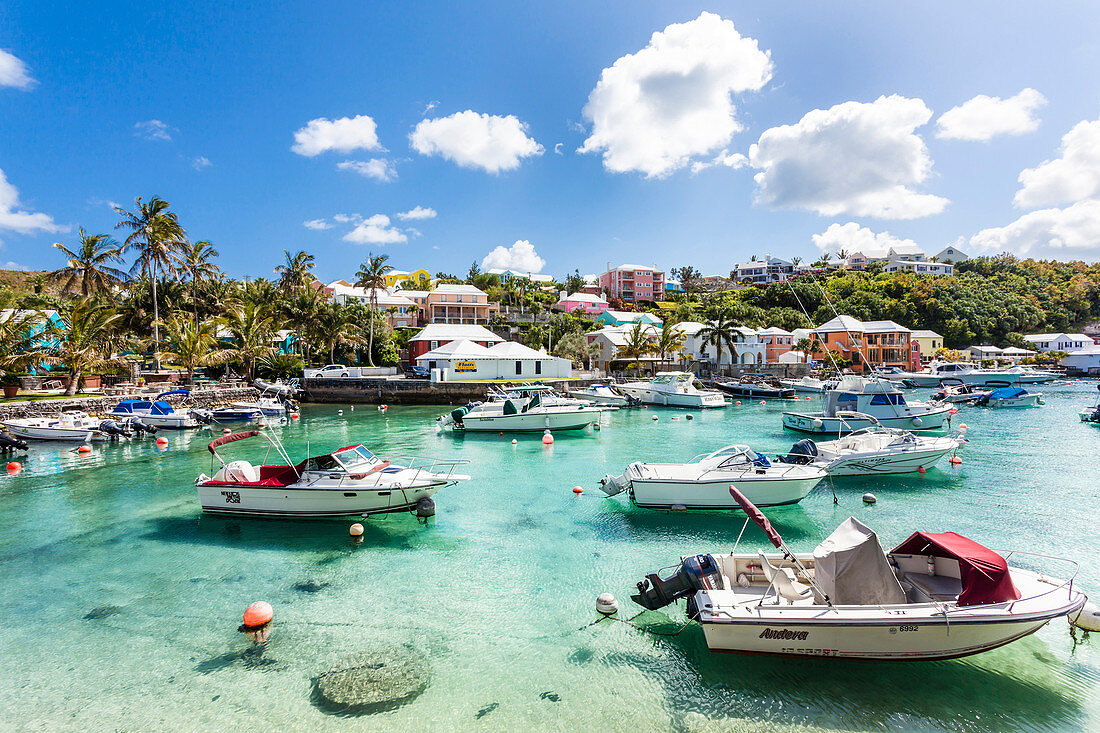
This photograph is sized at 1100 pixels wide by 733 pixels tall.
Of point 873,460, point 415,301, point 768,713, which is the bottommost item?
point 768,713

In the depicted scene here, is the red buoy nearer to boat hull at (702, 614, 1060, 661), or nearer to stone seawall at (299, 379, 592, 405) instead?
boat hull at (702, 614, 1060, 661)

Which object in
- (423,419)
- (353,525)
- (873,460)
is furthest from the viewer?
(423,419)

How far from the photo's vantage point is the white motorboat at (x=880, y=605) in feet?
22.6

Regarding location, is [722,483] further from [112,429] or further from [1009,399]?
[1009,399]

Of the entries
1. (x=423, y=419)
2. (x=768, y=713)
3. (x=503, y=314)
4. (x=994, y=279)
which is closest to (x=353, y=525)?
(x=768, y=713)

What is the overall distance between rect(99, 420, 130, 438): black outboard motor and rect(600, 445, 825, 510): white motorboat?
28743mm

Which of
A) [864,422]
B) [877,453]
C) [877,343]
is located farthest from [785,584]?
[877,343]

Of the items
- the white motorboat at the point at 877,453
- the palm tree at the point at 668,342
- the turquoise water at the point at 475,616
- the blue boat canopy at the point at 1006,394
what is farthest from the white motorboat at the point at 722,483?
the palm tree at the point at 668,342

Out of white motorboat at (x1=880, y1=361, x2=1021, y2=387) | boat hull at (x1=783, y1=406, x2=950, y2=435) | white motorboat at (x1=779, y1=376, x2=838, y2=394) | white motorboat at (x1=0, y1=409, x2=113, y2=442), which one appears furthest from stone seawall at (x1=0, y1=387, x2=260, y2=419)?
white motorboat at (x1=880, y1=361, x2=1021, y2=387)

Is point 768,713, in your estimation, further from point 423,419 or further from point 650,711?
point 423,419

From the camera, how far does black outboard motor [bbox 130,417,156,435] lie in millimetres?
27922

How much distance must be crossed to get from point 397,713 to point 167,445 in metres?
26.3

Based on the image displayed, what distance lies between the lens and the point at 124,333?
45.6m

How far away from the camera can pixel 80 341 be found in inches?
1276
